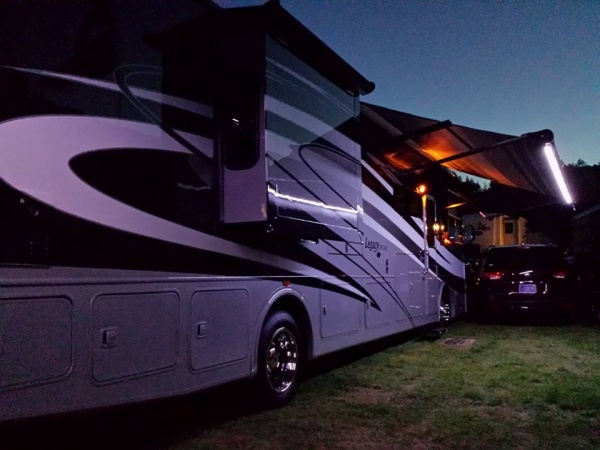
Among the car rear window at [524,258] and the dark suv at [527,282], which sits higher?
the car rear window at [524,258]

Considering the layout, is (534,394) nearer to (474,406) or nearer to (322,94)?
(474,406)

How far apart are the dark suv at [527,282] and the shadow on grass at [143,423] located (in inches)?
311

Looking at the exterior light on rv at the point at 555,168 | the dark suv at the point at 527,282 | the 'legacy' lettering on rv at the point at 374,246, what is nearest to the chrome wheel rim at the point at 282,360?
the 'legacy' lettering on rv at the point at 374,246

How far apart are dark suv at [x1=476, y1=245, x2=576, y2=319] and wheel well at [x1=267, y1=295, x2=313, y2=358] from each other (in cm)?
746

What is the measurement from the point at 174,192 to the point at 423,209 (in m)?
6.60

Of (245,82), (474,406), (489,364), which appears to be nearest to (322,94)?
(245,82)

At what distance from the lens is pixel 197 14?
516 cm

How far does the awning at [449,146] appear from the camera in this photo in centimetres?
899

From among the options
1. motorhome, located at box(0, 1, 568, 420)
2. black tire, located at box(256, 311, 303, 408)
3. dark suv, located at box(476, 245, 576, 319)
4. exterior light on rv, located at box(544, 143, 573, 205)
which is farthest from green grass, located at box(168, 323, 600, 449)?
dark suv, located at box(476, 245, 576, 319)

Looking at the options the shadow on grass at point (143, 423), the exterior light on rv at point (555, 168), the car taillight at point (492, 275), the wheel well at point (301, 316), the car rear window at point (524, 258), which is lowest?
the shadow on grass at point (143, 423)

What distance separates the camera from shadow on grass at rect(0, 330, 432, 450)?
4072mm

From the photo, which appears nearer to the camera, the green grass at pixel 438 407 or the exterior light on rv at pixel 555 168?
the green grass at pixel 438 407

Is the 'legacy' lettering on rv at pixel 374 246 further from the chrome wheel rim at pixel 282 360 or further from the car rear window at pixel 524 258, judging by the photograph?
the car rear window at pixel 524 258

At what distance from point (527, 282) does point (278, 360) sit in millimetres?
8107
